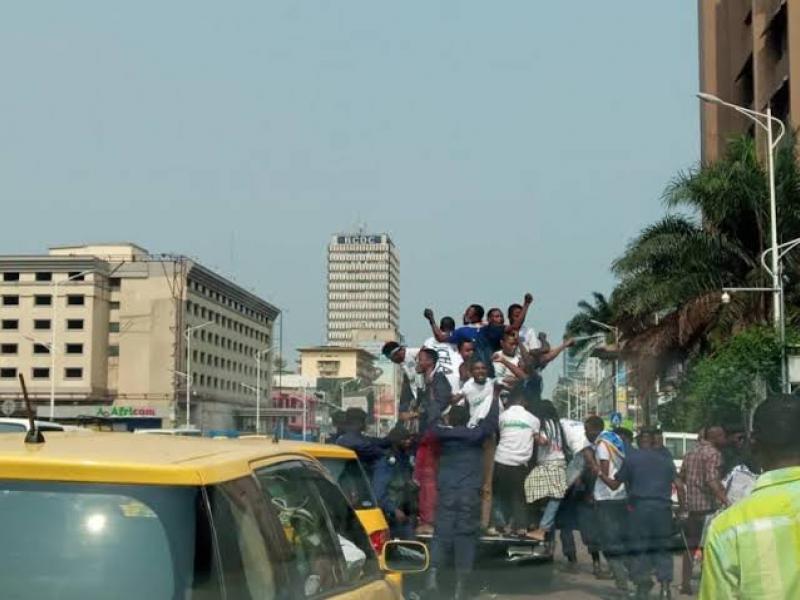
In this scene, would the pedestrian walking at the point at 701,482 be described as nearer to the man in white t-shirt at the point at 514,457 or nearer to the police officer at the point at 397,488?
the man in white t-shirt at the point at 514,457

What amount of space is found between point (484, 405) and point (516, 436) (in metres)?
0.51

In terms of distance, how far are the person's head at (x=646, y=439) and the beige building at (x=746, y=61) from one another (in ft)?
90.7

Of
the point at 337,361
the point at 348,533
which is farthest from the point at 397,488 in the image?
the point at 337,361

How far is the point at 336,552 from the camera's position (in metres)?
4.81

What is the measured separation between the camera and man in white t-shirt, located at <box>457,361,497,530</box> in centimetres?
1225

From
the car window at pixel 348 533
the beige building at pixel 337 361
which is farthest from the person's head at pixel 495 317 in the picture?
the beige building at pixel 337 361

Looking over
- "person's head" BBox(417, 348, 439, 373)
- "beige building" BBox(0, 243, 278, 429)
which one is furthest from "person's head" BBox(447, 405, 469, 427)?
"beige building" BBox(0, 243, 278, 429)

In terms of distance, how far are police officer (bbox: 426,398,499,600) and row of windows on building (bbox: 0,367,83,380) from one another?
104 meters

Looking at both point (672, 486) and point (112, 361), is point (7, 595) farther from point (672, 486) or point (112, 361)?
point (112, 361)

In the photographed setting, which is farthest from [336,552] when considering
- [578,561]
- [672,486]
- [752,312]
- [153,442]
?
[752,312]

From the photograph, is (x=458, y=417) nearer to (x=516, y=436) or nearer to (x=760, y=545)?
(x=516, y=436)

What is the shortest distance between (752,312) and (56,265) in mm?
85933

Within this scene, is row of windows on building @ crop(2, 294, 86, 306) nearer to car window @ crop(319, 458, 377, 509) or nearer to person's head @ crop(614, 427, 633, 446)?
person's head @ crop(614, 427, 633, 446)

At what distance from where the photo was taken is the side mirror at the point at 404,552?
5531 millimetres
